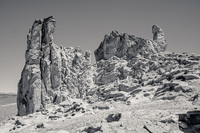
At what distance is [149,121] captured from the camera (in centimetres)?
2333

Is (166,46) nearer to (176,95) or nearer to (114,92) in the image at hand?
(114,92)

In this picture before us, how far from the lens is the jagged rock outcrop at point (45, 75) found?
205 ft

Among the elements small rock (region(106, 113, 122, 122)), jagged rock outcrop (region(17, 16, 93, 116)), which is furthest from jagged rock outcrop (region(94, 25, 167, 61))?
small rock (region(106, 113, 122, 122))

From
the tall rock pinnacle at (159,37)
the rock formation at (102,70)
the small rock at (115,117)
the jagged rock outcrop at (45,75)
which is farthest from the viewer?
the tall rock pinnacle at (159,37)

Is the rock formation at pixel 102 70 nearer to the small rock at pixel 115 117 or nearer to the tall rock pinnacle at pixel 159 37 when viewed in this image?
the tall rock pinnacle at pixel 159 37

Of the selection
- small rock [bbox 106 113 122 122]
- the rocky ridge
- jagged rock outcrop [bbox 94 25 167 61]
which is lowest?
small rock [bbox 106 113 122 122]

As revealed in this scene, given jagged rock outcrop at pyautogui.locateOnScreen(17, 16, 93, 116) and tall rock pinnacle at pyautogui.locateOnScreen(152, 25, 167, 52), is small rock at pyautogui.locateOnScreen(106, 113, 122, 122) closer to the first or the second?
jagged rock outcrop at pyautogui.locateOnScreen(17, 16, 93, 116)

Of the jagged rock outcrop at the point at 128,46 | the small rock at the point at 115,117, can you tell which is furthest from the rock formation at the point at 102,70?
the small rock at the point at 115,117

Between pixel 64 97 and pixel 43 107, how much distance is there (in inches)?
362

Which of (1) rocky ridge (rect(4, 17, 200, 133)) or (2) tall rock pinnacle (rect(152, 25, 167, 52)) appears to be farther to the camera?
(2) tall rock pinnacle (rect(152, 25, 167, 52))

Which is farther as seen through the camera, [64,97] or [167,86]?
[64,97]

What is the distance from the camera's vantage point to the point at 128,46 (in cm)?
7731

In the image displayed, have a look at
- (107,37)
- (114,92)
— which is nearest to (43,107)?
(114,92)

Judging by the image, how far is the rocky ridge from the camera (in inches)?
1624
